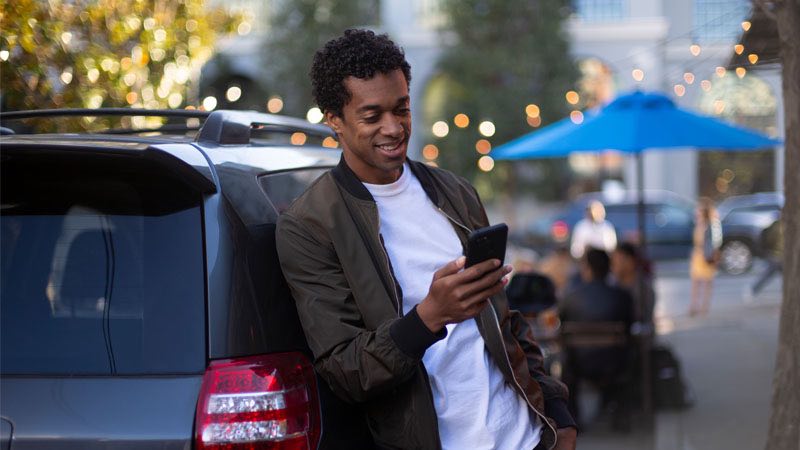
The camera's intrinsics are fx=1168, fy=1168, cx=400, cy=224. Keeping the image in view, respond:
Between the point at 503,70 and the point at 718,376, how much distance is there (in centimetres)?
2012

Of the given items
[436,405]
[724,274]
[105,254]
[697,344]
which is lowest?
[724,274]

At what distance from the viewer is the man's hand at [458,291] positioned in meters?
2.53

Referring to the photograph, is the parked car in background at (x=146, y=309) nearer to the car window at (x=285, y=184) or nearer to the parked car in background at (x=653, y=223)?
the car window at (x=285, y=184)

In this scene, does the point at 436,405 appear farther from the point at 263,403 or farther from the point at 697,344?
the point at 697,344

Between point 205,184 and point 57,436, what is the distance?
0.66m

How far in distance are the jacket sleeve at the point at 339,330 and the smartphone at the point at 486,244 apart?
19 cm

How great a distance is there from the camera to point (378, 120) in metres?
2.88

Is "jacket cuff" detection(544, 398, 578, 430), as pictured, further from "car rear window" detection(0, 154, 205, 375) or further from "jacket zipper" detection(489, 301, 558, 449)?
"car rear window" detection(0, 154, 205, 375)

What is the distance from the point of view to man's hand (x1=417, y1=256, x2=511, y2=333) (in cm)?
253

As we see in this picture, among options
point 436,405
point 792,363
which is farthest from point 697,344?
point 436,405

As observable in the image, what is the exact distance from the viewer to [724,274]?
23922 mm

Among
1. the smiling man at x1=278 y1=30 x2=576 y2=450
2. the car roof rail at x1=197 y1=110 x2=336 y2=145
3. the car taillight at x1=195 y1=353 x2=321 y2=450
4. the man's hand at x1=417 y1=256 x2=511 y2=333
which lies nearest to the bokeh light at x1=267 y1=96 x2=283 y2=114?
the car roof rail at x1=197 y1=110 x2=336 y2=145

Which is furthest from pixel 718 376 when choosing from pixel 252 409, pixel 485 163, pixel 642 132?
pixel 485 163

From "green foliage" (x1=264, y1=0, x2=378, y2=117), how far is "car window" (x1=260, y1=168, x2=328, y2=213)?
27760mm
